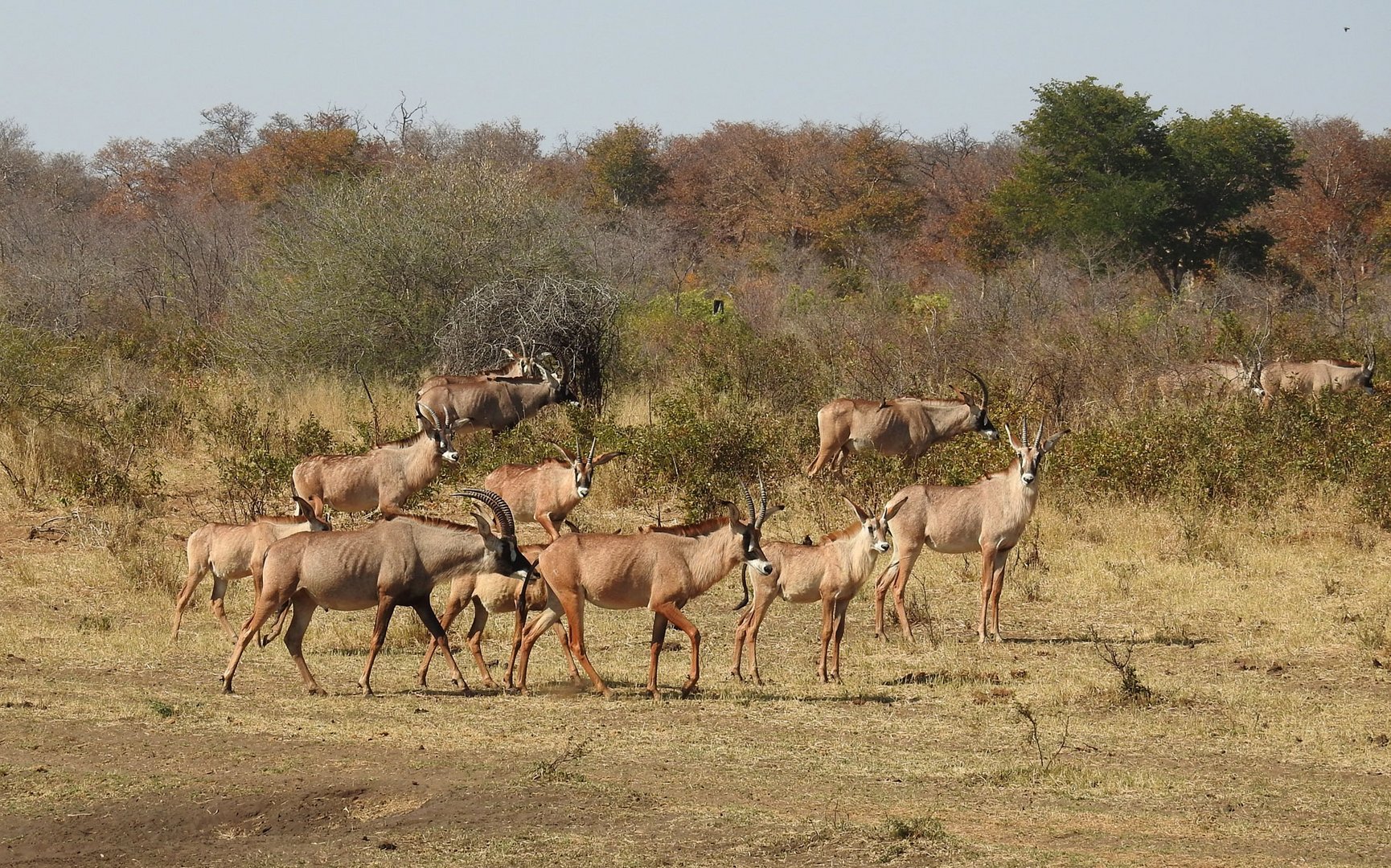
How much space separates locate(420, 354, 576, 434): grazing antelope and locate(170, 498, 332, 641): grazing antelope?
6.38 meters

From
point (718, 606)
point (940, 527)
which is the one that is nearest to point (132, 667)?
point (718, 606)

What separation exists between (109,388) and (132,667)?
1129cm

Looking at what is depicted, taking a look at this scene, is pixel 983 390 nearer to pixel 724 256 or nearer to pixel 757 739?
pixel 757 739

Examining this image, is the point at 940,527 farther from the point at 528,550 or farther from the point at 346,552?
the point at 346,552

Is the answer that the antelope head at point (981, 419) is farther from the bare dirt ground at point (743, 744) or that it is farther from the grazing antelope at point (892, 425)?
the bare dirt ground at point (743, 744)

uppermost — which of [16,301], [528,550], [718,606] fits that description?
[16,301]

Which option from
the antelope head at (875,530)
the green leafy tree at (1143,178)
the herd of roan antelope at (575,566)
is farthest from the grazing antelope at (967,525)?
the green leafy tree at (1143,178)

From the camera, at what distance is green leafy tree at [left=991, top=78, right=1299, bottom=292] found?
3762cm

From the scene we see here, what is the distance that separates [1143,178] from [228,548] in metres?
32.5

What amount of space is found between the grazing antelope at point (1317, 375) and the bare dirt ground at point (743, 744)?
805cm

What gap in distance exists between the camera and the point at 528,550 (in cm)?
962

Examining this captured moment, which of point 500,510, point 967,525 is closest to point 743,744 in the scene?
point 500,510

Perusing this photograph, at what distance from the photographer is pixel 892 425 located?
16.4m

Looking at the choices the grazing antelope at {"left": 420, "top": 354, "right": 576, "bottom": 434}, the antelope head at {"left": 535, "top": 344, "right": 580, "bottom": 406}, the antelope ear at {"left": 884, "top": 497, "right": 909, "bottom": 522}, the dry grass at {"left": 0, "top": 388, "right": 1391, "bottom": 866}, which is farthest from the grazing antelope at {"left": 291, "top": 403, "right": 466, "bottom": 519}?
the antelope head at {"left": 535, "top": 344, "right": 580, "bottom": 406}
